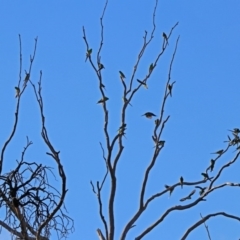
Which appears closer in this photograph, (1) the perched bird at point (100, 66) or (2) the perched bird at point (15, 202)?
(2) the perched bird at point (15, 202)

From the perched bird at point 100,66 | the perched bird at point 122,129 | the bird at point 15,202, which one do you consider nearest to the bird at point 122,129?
the perched bird at point 122,129

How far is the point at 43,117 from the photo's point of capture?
4613 mm

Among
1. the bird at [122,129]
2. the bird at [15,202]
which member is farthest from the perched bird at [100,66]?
the bird at [15,202]

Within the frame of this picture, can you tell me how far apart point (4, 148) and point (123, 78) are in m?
0.93

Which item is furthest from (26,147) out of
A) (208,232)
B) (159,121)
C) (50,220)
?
(208,232)

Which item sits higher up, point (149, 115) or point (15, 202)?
point (149, 115)

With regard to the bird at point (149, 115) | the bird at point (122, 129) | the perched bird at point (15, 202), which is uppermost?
the bird at point (149, 115)

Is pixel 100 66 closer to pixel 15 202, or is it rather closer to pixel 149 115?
pixel 149 115

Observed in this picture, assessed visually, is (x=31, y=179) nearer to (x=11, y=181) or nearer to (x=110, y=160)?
(x=11, y=181)

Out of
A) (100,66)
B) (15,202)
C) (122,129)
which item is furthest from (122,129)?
(15,202)

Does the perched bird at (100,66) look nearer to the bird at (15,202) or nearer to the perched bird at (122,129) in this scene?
the perched bird at (122,129)

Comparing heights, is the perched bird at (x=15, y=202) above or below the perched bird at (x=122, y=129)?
below

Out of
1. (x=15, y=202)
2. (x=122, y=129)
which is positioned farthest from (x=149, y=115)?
(x=15, y=202)

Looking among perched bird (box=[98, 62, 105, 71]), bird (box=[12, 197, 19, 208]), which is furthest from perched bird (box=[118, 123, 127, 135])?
bird (box=[12, 197, 19, 208])
